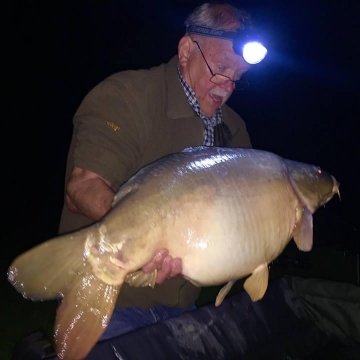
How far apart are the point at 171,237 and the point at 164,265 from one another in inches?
4.0

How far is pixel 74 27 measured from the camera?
18.7m

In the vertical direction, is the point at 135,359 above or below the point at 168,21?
below

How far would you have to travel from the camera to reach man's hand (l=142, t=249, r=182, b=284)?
1.33 m

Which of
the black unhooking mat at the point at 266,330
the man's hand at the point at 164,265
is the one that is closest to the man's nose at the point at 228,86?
the man's hand at the point at 164,265

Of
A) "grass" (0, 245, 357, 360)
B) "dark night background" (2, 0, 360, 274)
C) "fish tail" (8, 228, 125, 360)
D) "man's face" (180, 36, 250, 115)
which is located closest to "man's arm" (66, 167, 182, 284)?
"fish tail" (8, 228, 125, 360)

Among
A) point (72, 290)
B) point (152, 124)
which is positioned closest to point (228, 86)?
point (152, 124)

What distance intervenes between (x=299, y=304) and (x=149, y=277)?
68.1 inches

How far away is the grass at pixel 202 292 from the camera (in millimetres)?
3945

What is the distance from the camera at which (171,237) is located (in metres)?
1.33

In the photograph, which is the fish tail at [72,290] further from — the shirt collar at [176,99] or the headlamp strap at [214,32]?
the headlamp strap at [214,32]

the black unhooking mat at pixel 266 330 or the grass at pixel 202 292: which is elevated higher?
the black unhooking mat at pixel 266 330

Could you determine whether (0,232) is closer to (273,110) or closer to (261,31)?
(261,31)

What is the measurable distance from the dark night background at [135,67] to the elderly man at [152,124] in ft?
36.4

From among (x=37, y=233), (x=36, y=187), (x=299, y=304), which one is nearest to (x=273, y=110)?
(x=36, y=187)
